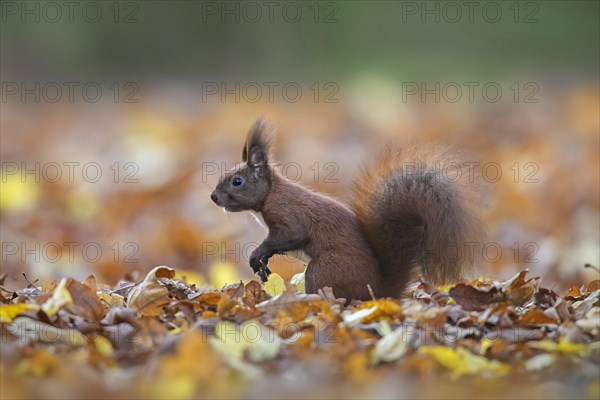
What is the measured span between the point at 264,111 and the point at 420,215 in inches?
366

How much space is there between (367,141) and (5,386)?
8026mm

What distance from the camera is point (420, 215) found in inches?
146

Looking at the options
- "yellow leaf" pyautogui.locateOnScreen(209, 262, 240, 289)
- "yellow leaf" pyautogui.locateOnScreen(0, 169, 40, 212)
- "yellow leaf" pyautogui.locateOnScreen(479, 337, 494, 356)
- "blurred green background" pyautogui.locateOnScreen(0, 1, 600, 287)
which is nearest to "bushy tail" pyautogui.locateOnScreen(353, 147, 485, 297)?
"yellow leaf" pyautogui.locateOnScreen(479, 337, 494, 356)

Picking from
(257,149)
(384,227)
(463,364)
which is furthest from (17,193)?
(463,364)

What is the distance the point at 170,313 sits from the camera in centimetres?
357

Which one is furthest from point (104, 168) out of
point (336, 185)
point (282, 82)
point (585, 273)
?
point (282, 82)

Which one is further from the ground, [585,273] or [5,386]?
[5,386]

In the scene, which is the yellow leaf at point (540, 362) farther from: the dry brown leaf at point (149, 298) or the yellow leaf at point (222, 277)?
the yellow leaf at point (222, 277)

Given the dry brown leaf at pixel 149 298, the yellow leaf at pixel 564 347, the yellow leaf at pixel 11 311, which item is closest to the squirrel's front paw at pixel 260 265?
the dry brown leaf at pixel 149 298

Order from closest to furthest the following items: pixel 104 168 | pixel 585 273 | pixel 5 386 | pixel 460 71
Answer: pixel 5 386 → pixel 585 273 → pixel 104 168 → pixel 460 71

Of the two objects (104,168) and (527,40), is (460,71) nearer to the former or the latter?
(527,40)

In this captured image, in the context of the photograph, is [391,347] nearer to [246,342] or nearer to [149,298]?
[246,342]

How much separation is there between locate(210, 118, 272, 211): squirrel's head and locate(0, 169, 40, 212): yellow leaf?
13.2 feet

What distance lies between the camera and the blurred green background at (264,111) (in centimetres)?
719
